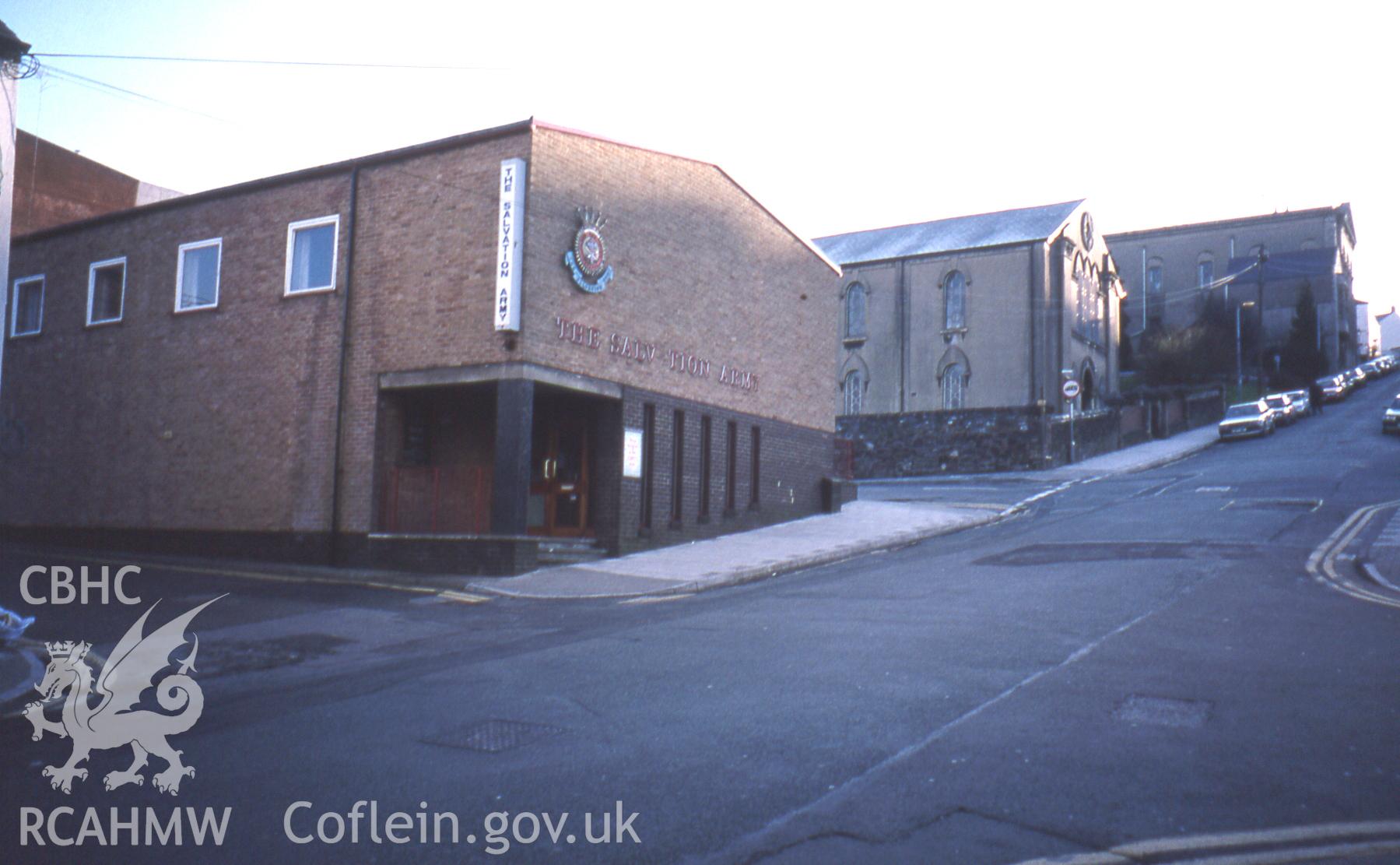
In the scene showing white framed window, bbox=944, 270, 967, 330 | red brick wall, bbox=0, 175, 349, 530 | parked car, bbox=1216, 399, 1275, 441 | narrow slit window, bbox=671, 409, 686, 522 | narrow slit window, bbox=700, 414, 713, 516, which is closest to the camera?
red brick wall, bbox=0, 175, 349, 530

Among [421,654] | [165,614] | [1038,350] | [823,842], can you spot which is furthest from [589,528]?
[1038,350]

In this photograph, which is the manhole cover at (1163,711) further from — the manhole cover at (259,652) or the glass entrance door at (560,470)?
the glass entrance door at (560,470)

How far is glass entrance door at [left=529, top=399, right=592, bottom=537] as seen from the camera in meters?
20.3

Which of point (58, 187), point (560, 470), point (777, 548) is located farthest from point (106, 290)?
point (777, 548)

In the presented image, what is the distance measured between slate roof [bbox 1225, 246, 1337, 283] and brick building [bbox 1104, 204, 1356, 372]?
5 centimetres

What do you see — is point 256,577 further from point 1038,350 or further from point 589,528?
point 1038,350

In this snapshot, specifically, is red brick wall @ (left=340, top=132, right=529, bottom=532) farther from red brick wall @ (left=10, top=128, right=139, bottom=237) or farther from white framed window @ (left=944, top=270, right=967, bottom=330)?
white framed window @ (left=944, top=270, right=967, bottom=330)

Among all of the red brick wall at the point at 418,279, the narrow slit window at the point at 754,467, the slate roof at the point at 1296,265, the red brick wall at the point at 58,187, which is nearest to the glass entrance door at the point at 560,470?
the red brick wall at the point at 418,279

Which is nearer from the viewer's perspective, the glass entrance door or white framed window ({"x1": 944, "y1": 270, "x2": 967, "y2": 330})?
the glass entrance door

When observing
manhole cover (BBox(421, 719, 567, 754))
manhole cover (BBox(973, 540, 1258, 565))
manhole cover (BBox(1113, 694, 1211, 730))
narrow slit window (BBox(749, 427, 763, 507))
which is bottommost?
manhole cover (BBox(421, 719, 567, 754))

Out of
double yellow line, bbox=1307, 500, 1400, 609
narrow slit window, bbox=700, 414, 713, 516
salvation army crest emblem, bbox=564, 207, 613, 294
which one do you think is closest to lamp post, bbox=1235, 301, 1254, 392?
double yellow line, bbox=1307, 500, 1400, 609

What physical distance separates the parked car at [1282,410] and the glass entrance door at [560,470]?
39.2 metres

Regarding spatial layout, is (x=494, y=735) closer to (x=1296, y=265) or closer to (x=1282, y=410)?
(x=1282, y=410)

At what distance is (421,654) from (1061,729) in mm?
6035
